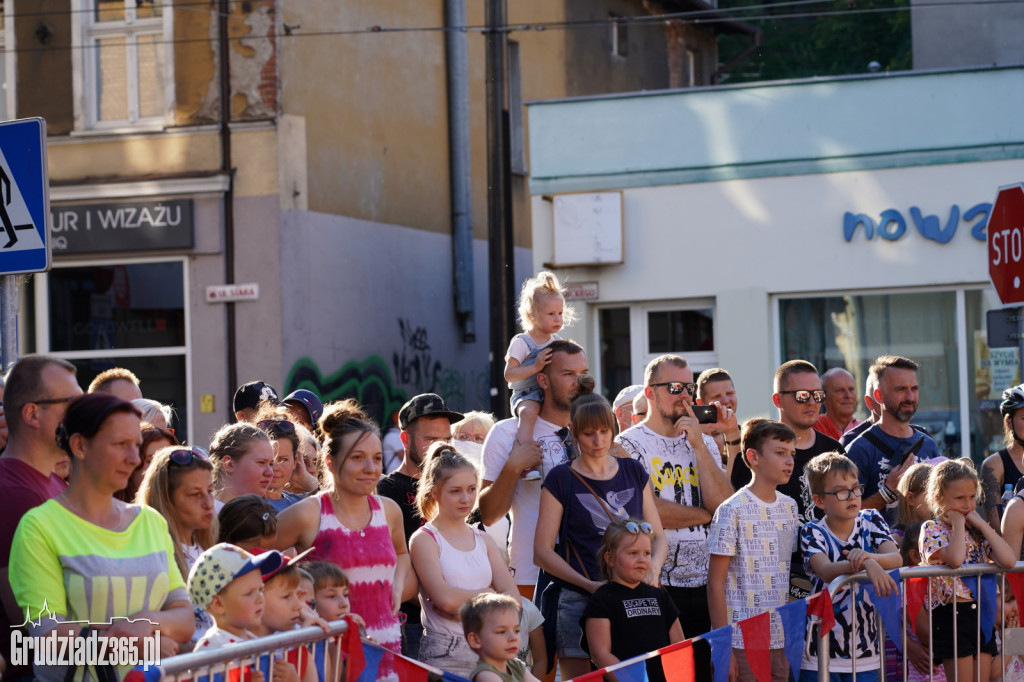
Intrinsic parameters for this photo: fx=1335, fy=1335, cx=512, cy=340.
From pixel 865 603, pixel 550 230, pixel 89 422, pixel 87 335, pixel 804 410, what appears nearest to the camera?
pixel 89 422

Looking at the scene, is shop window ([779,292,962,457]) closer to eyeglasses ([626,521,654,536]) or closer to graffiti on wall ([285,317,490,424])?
graffiti on wall ([285,317,490,424])

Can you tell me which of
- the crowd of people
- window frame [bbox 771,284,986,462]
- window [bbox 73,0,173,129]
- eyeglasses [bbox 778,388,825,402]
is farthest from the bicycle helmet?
window [bbox 73,0,173,129]

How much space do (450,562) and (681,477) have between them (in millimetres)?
1589

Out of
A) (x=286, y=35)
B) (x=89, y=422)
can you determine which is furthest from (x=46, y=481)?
(x=286, y=35)

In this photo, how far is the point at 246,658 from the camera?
14.9 feet

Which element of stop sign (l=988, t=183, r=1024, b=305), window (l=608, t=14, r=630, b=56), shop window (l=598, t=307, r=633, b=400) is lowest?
shop window (l=598, t=307, r=633, b=400)

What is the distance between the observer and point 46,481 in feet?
15.4

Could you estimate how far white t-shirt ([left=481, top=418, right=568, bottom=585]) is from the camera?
22.7 ft

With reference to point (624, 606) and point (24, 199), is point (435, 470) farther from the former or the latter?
point (24, 199)

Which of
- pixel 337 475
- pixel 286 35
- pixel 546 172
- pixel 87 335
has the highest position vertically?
pixel 286 35

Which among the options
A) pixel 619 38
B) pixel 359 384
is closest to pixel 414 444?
pixel 359 384

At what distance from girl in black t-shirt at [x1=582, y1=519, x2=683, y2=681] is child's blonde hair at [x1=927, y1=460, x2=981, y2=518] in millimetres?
1553

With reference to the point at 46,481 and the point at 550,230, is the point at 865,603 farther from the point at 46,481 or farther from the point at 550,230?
the point at 550,230

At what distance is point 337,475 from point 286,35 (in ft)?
39.9
